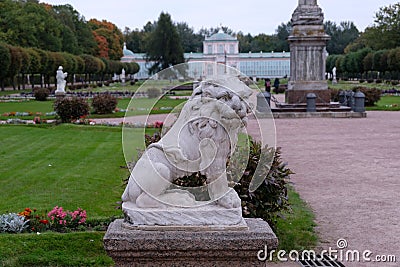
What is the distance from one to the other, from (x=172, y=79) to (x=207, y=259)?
1.31 meters

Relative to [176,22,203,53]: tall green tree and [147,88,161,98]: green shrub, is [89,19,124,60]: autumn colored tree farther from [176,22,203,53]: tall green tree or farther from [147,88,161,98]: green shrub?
[147,88,161,98]: green shrub

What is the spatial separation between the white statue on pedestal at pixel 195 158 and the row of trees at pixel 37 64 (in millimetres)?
44135

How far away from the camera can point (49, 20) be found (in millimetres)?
64438

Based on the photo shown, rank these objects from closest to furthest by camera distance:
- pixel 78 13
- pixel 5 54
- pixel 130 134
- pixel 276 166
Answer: pixel 130 134, pixel 276 166, pixel 5 54, pixel 78 13

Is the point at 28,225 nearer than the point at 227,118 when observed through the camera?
No

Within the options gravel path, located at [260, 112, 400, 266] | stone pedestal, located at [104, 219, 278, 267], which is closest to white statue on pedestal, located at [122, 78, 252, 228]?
stone pedestal, located at [104, 219, 278, 267]

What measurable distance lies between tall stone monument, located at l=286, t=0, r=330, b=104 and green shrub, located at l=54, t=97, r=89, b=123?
928 centimetres

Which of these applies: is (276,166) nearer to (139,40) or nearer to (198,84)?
(198,84)

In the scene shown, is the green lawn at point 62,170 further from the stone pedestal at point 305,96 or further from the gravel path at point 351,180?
the stone pedestal at point 305,96

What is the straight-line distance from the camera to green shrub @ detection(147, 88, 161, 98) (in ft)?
14.1

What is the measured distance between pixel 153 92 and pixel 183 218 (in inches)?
37.0

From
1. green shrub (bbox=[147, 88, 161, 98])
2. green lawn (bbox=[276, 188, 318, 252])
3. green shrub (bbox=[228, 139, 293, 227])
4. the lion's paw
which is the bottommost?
green lawn (bbox=[276, 188, 318, 252])

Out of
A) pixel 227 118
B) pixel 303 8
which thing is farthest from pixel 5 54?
pixel 227 118

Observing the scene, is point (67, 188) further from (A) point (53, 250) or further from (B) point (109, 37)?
(B) point (109, 37)
